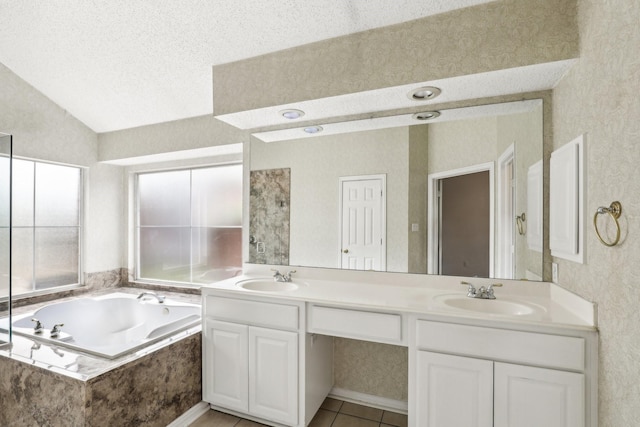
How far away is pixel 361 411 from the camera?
2189mm

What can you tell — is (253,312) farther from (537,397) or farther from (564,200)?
(564,200)

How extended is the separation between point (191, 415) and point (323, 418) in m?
0.87

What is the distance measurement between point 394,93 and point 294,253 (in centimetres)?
135

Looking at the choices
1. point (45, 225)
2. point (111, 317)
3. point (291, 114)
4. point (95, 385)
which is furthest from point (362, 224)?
point (45, 225)

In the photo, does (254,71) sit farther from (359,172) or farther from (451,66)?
(451,66)

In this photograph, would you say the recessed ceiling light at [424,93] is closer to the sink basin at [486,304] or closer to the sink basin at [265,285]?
the sink basin at [486,304]

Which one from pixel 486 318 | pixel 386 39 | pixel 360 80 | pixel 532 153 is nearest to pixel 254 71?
pixel 360 80

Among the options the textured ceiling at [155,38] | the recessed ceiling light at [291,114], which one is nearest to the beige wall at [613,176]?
the textured ceiling at [155,38]

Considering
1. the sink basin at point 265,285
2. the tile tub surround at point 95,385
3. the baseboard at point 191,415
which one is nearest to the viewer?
the tile tub surround at point 95,385

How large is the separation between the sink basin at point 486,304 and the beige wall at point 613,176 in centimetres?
32

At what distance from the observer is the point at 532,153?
1852 mm

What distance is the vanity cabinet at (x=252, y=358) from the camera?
1.89 m

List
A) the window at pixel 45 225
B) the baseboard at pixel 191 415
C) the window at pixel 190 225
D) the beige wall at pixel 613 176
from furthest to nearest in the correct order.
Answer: the window at pixel 190 225 → the window at pixel 45 225 → the baseboard at pixel 191 415 → the beige wall at pixel 613 176

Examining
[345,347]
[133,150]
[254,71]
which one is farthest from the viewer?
[133,150]
